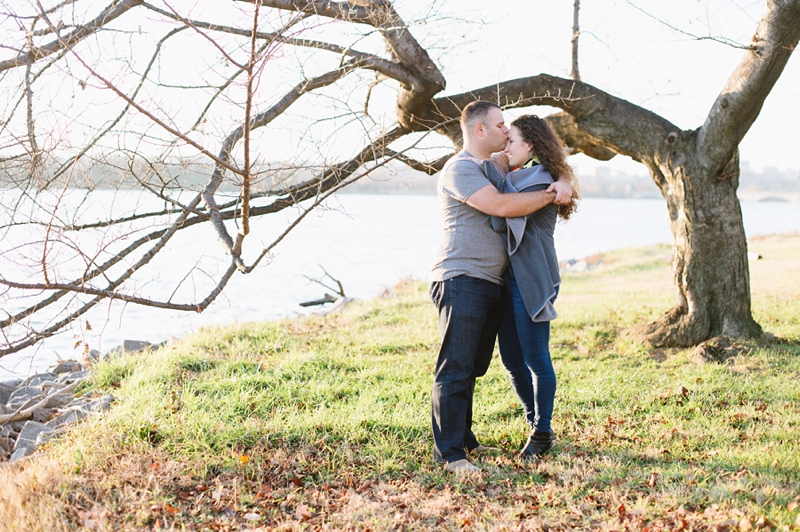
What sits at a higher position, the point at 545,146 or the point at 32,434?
the point at 545,146

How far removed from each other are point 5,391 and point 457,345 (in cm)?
618

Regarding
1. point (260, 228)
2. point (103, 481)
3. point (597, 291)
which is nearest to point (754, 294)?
point (597, 291)

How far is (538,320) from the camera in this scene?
3.99 meters

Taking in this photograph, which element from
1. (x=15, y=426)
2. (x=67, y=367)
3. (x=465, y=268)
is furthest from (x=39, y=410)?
(x=465, y=268)

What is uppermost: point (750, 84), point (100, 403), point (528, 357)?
point (750, 84)

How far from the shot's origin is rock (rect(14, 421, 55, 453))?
561cm

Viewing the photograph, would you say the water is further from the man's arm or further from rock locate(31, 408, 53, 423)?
the man's arm

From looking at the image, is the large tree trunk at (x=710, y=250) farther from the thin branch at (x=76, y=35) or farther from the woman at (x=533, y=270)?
the thin branch at (x=76, y=35)

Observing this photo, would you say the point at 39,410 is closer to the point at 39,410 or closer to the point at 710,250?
the point at 39,410

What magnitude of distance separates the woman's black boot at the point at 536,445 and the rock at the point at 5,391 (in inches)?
238

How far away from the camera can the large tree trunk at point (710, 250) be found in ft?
22.4

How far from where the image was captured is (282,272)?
2072 cm

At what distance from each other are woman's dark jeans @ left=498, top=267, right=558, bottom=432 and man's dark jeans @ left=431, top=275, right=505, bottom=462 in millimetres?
119

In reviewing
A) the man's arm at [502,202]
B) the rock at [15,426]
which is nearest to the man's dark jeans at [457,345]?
the man's arm at [502,202]
